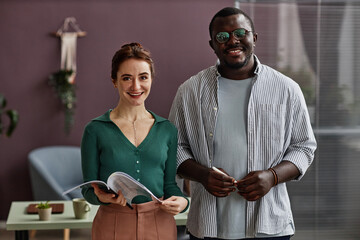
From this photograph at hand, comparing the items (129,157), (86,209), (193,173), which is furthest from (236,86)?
(86,209)

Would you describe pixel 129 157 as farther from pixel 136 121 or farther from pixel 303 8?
pixel 303 8

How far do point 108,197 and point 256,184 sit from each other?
1.73 ft

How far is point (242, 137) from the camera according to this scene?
6.78 ft

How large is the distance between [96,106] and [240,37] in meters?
3.46

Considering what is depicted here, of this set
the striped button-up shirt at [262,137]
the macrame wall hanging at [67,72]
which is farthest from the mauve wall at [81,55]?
the striped button-up shirt at [262,137]

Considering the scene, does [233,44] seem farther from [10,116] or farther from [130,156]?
[10,116]

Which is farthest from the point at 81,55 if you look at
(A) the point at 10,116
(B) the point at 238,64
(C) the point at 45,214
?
(B) the point at 238,64

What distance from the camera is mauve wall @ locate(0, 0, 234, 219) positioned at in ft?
17.1

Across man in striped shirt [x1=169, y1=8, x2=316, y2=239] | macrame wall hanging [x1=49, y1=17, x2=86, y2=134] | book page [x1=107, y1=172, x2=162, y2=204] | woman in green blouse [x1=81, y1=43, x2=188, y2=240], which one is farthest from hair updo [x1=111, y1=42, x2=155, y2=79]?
macrame wall hanging [x1=49, y1=17, x2=86, y2=134]

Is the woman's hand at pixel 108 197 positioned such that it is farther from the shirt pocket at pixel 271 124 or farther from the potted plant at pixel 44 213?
the potted plant at pixel 44 213

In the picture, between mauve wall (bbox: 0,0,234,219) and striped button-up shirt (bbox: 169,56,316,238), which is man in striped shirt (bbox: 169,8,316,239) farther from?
mauve wall (bbox: 0,0,234,219)

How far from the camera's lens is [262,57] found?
416 centimetres

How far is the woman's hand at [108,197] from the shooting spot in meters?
1.83

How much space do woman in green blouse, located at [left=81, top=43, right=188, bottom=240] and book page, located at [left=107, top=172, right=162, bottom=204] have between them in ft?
0.19
